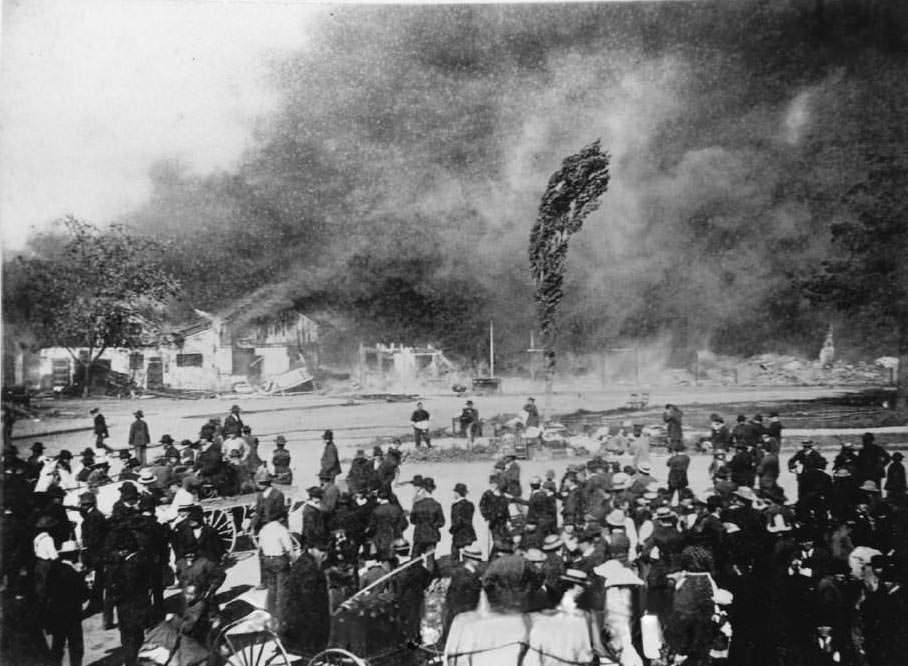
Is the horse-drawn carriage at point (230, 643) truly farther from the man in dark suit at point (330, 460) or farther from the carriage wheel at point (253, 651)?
the man in dark suit at point (330, 460)

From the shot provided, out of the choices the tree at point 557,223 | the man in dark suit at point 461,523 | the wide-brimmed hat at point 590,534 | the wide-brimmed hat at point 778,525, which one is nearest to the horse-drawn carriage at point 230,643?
the man in dark suit at point 461,523

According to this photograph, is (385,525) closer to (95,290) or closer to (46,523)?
(46,523)

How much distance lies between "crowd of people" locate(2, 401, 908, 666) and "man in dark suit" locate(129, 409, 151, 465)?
16 millimetres

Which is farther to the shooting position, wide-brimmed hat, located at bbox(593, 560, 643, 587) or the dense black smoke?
the dense black smoke

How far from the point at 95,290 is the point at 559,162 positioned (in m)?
5.48

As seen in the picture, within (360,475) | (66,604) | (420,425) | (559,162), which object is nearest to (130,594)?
(66,604)

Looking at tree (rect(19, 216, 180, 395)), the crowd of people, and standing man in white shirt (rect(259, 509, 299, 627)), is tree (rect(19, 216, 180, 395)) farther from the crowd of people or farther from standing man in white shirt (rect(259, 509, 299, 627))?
standing man in white shirt (rect(259, 509, 299, 627))

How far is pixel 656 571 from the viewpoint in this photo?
8.05 m

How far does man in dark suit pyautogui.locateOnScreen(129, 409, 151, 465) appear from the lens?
29.5 ft

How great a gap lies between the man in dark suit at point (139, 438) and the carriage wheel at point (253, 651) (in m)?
2.29

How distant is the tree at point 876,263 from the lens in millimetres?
9344

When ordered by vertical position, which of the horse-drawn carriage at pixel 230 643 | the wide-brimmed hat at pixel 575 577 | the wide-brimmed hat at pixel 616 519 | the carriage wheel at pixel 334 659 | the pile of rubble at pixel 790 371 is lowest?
the carriage wheel at pixel 334 659

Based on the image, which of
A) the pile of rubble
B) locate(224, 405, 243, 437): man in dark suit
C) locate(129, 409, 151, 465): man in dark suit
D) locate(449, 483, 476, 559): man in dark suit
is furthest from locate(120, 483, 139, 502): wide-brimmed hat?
the pile of rubble

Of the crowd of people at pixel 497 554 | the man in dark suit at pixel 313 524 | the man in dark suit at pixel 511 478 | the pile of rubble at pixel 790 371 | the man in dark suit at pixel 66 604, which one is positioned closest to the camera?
the man in dark suit at pixel 66 604
